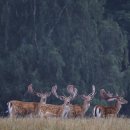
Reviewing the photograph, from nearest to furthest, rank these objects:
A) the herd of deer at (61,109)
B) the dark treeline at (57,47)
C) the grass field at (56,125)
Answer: the grass field at (56,125) < the herd of deer at (61,109) < the dark treeline at (57,47)

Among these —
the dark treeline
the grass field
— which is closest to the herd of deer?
the dark treeline

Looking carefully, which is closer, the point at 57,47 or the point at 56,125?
the point at 56,125

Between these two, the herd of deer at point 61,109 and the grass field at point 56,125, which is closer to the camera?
the grass field at point 56,125

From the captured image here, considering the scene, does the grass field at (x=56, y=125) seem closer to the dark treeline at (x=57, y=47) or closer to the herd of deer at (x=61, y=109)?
the herd of deer at (x=61, y=109)

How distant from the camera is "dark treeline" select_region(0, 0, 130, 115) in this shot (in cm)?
2195

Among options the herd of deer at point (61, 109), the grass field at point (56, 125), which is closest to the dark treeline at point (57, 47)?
the herd of deer at point (61, 109)

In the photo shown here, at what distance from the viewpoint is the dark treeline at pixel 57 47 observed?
21953 millimetres

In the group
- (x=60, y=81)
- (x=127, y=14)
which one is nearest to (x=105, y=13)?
(x=127, y=14)

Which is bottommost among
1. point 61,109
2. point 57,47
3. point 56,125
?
point 56,125

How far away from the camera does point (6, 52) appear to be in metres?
22.4

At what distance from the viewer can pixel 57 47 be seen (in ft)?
74.0

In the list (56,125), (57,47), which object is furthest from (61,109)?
(57,47)

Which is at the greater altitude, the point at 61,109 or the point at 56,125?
the point at 61,109

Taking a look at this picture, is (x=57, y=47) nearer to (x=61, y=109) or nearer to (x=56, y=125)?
(x=61, y=109)
